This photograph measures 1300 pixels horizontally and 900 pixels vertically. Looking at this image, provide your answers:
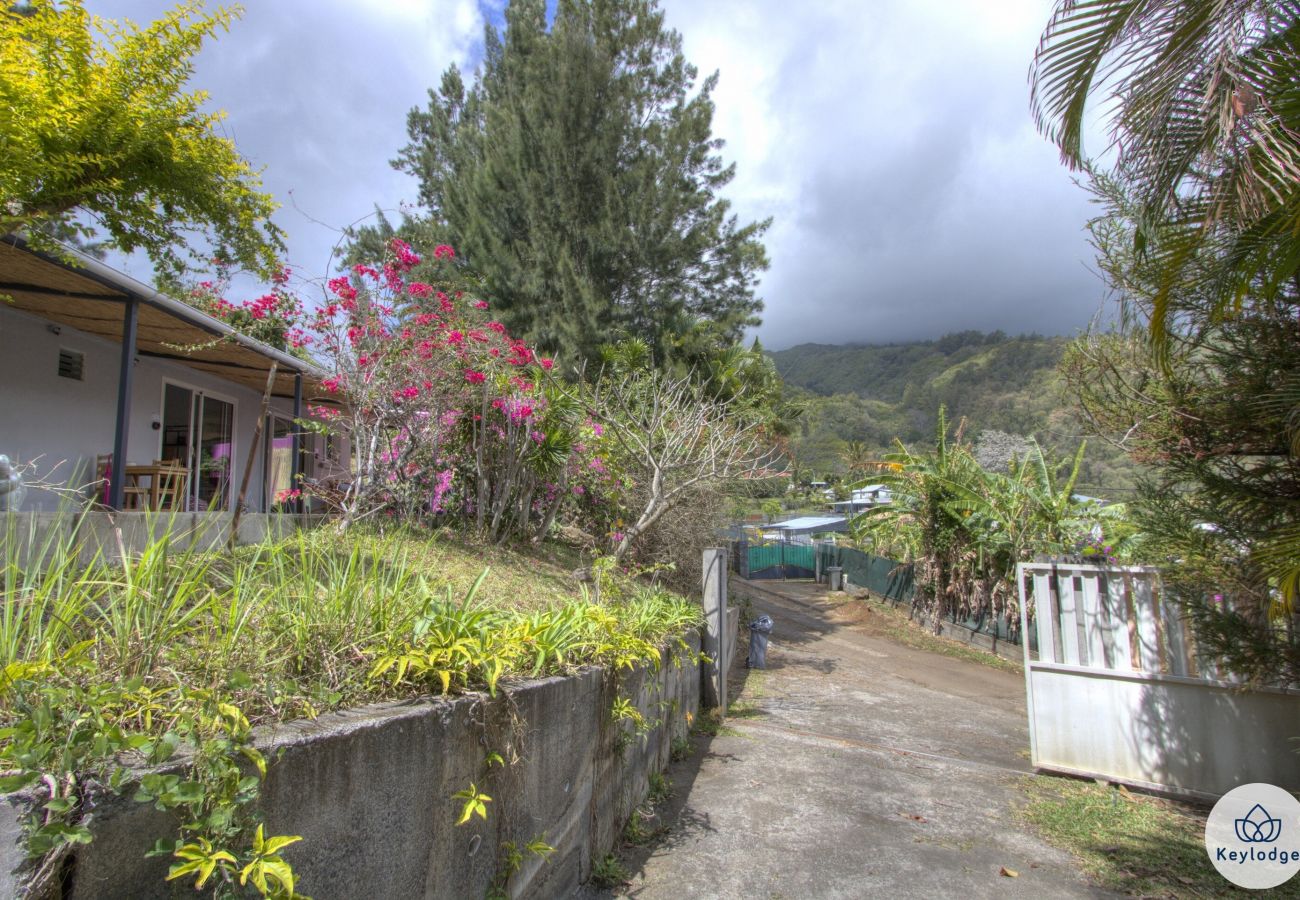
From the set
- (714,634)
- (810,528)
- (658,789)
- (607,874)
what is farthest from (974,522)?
(810,528)

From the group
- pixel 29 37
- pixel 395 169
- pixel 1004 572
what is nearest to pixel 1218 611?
pixel 1004 572

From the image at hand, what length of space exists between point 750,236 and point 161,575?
48.9 ft

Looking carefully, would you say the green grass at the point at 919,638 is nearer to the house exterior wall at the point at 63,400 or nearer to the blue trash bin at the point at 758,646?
the blue trash bin at the point at 758,646

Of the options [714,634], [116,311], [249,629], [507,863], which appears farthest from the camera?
[714,634]

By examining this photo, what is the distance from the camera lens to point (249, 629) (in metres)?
2.36

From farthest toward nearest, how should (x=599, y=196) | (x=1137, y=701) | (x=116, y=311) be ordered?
1. (x=599, y=196)
2. (x=116, y=311)
3. (x=1137, y=701)

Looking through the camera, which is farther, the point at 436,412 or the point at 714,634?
the point at 714,634

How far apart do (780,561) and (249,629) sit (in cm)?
3057

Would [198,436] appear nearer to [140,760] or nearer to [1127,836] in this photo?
[140,760]

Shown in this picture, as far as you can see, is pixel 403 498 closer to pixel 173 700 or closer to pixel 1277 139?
pixel 173 700

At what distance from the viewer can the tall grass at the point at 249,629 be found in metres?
2.00

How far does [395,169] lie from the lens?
62.9 feet

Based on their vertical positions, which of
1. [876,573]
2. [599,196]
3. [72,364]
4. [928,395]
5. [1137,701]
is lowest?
[1137,701]

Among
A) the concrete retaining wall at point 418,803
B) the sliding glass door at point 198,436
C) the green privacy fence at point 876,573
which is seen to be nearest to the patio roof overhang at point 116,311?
the sliding glass door at point 198,436
